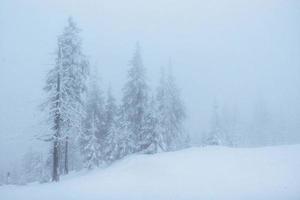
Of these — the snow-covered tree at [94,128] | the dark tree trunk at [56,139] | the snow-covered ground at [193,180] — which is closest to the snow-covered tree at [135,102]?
the snow-covered tree at [94,128]

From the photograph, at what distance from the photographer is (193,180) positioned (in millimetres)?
20125

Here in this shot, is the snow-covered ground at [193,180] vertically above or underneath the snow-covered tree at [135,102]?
underneath

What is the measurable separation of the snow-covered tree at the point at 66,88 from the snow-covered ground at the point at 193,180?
18.6 ft

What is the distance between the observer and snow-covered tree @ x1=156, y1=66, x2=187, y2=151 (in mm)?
47031

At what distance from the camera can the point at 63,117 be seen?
1013 inches

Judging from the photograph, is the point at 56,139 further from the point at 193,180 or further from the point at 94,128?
the point at 94,128

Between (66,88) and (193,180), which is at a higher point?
(66,88)

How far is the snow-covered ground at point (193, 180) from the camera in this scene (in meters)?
17.2

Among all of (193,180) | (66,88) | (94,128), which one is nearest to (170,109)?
(94,128)

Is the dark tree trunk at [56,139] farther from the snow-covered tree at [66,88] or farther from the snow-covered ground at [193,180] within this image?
the snow-covered ground at [193,180]

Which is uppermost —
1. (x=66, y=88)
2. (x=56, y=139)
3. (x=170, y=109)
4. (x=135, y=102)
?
(x=66, y=88)

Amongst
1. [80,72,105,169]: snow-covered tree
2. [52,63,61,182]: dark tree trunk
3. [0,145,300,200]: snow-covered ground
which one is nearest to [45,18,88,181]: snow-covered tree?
[52,63,61,182]: dark tree trunk

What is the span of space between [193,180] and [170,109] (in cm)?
2849

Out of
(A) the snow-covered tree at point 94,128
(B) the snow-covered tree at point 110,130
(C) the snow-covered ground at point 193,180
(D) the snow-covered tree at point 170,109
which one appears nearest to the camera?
(C) the snow-covered ground at point 193,180
